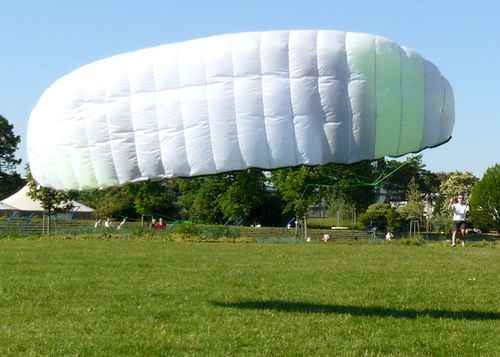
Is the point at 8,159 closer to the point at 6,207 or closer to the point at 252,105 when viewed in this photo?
the point at 6,207

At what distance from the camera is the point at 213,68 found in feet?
36.2

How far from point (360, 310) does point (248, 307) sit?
1476mm

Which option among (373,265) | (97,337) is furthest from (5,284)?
(373,265)

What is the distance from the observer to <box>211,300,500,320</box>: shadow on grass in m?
11.7

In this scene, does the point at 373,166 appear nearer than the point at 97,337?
No

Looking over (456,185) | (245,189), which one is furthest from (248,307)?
(456,185)

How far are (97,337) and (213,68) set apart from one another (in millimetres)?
3374

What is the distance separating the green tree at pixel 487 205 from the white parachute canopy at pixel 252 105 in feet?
201

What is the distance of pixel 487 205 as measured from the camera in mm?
71062

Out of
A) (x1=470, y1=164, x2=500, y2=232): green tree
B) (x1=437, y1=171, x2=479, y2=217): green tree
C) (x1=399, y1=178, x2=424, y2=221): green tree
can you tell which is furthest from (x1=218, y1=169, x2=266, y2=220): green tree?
(x1=437, y1=171, x2=479, y2=217): green tree

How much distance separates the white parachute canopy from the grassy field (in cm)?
189

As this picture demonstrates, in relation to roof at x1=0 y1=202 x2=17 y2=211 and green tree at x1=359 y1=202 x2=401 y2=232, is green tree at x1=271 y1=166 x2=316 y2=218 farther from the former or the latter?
roof at x1=0 y1=202 x2=17 y2=211

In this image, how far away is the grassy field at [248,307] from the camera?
31.3ft

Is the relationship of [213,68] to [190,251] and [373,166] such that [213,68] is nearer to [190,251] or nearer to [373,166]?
[373,166]
